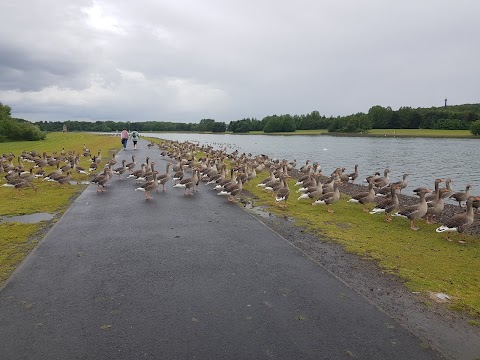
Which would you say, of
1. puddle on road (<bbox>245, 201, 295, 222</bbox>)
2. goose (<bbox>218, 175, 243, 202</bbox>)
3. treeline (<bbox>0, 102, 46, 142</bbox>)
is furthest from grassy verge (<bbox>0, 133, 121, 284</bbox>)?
treeline (<bbox>0, 102, 46, 142</bbox>)

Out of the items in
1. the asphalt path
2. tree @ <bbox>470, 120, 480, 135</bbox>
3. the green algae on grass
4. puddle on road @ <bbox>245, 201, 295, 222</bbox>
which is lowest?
puddle on road @ <bbox>245, 201, 295, 222</bbox>

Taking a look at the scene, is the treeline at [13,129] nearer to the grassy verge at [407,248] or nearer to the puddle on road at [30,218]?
the puddle on road at [30,218]

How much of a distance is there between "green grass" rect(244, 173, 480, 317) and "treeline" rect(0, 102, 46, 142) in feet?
262

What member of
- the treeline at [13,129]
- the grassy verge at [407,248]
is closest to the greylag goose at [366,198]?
the grassy verge at [407,248]

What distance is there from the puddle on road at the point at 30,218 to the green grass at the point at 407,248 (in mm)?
9820

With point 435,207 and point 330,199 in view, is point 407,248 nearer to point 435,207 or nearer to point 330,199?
point 435,207

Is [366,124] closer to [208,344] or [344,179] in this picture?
[344,179]

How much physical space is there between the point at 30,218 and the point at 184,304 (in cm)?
1040

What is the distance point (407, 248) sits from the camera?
1220 centimetres

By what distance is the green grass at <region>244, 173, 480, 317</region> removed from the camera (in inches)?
359

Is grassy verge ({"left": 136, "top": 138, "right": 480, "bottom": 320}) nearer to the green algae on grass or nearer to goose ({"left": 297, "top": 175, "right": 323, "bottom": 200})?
goose ({"left": 297, "top": 175, "right": 323, "bottom": 200})

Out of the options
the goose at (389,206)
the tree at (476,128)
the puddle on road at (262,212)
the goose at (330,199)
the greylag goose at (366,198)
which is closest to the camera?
the puddle on road at (262,212)

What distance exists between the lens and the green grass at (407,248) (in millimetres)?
9117

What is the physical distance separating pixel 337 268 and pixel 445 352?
155 inches
